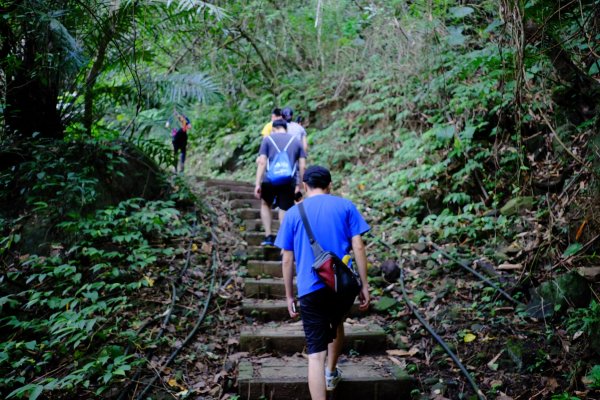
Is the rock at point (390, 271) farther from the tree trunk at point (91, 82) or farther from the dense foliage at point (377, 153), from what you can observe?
the tree trunk at point (91, 82)

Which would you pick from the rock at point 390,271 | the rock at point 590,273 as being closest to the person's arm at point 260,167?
the rock at point 390,271

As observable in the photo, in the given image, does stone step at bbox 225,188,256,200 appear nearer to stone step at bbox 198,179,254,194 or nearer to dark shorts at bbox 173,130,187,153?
stone step at bbox 198,179,254,194

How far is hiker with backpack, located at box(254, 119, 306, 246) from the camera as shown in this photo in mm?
5927

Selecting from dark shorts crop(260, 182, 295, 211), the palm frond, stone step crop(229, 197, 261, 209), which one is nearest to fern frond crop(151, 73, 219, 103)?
the palm frond

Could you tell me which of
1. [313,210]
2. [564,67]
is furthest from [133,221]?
[564,67]

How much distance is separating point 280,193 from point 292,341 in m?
2.27

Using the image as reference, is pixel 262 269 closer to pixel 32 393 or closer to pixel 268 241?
pixel 268 241

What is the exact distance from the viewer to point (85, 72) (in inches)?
263

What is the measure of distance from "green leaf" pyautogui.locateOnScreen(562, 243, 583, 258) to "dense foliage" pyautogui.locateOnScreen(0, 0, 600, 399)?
0.04ft

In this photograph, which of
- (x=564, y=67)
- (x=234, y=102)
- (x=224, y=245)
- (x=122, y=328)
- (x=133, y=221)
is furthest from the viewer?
(x=234, y=102)

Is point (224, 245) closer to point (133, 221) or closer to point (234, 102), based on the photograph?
point (133, 221)

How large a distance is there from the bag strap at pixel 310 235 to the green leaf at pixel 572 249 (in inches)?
108

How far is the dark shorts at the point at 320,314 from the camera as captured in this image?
322 centimetres

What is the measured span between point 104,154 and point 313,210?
4232mm
